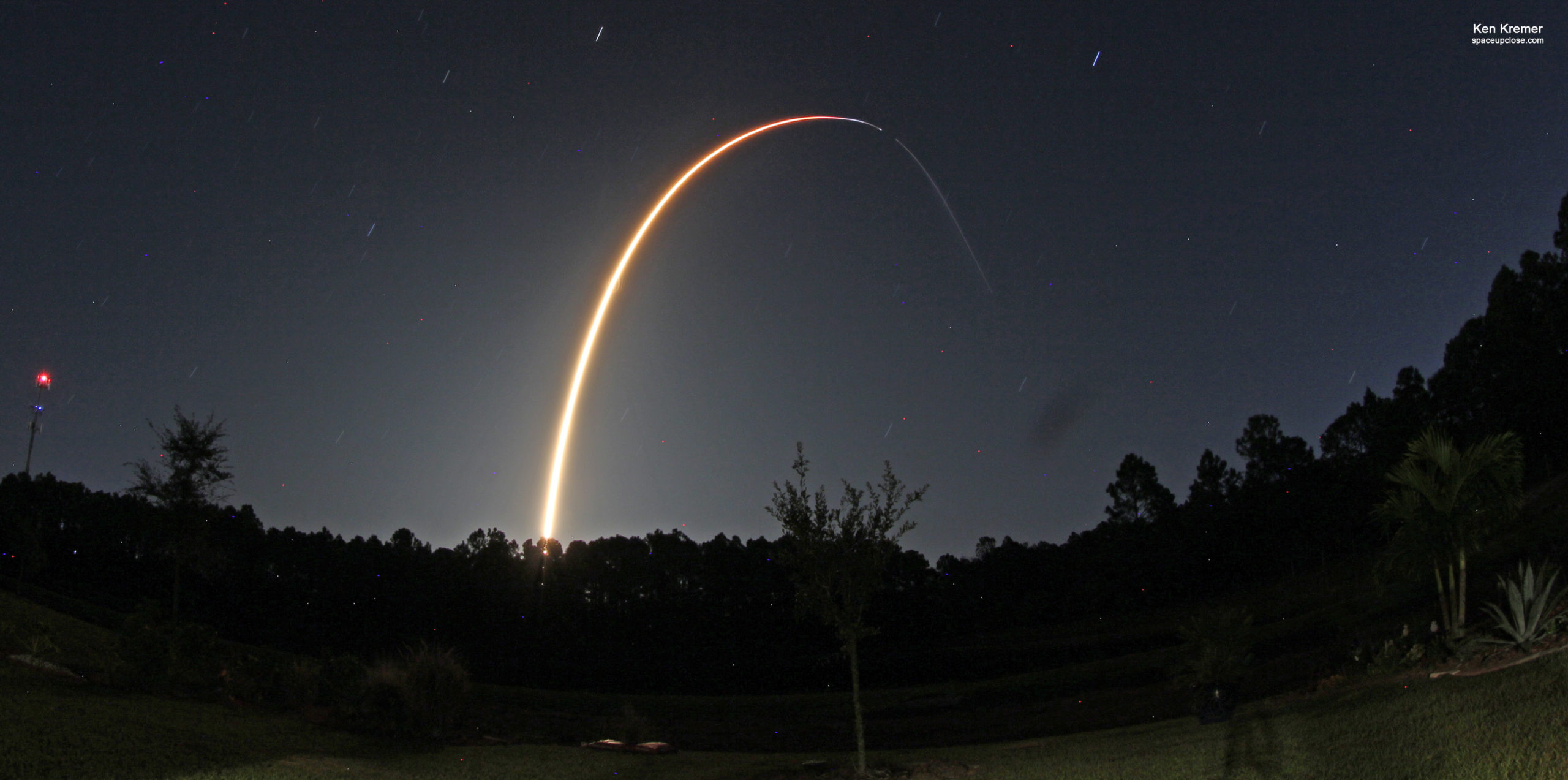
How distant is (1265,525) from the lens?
82.2 m

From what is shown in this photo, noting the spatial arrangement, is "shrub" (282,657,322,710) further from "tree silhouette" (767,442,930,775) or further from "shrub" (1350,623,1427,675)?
"shrub" (1350,623,1427,675)

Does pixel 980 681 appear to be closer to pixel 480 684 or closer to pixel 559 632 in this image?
pixel 480 684

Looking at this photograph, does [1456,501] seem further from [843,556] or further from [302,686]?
[302,686]

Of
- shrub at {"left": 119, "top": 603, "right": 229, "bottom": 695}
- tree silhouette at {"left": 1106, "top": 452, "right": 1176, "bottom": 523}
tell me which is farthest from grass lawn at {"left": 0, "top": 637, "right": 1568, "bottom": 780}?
tree silhouette at {"left": 1106, "top": 452, "right": 1176, "bottom": 523}

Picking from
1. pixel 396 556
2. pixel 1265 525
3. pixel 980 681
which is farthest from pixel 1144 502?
pixel 396 556

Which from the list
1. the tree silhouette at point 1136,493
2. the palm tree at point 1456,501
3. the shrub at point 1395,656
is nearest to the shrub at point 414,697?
the shrub at point 1395,656

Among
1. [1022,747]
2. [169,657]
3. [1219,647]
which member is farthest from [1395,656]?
[169,657]

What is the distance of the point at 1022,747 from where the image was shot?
2016 cm

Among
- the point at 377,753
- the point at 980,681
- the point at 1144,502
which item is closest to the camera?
the point at 377,753

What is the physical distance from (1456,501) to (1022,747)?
10904 mm

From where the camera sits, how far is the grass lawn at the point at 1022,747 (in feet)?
36.0

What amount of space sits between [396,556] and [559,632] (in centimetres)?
2143

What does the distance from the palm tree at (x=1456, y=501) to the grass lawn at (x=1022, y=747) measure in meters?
4.17

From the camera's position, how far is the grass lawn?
432 inches
